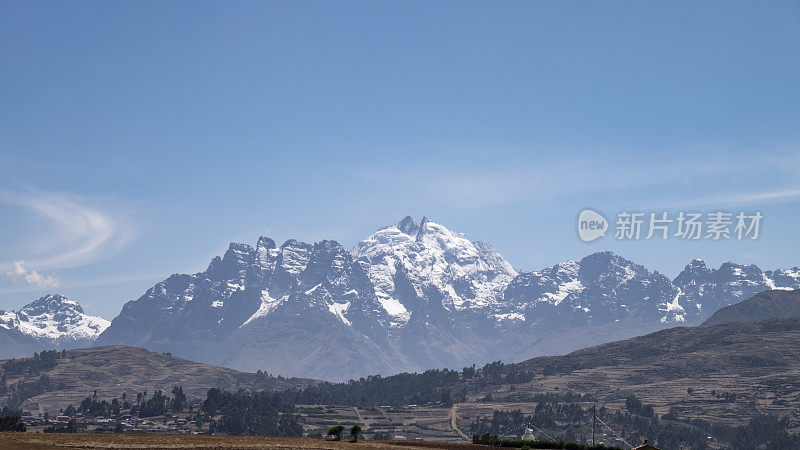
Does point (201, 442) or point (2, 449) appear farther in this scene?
point (201, 442)

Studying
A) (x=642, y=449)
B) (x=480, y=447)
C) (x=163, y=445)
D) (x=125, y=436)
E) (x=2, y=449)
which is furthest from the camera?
(x=480, y=447)

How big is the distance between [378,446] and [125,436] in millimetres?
32071

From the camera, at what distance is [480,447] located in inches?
5246

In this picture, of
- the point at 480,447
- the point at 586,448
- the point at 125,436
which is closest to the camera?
the point at 125,436

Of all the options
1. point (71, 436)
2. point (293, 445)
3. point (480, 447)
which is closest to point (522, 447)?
point (480, 447)

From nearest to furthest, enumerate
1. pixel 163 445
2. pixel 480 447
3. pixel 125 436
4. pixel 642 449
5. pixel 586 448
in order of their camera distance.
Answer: pixel 163 445, pixel 125 436, pixel 642 449, pixel 480 447, pixel 586 448

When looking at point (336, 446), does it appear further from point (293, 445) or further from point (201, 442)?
point (201, 442)

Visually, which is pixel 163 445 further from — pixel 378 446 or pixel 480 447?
pixel 480 447

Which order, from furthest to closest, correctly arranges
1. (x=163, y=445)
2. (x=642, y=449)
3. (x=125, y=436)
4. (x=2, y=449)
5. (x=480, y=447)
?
1. (x=480, y=447)
2. (x=642, y=449)
3. (x=125, y=436)
4. (x=163, y=445)
5. (x=2, y=449)

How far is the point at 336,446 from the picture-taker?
107812 mm

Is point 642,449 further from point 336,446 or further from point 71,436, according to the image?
point 71,436

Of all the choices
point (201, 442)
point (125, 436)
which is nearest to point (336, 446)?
point (201, 442)

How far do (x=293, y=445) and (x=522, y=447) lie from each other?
130 feet

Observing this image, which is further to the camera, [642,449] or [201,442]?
[642,449]
